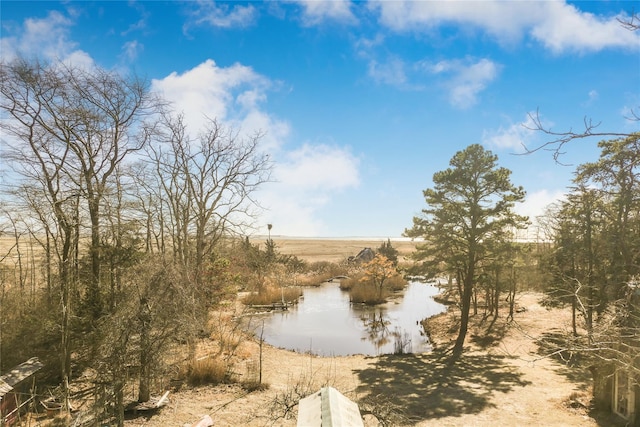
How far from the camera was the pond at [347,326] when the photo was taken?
842 inches

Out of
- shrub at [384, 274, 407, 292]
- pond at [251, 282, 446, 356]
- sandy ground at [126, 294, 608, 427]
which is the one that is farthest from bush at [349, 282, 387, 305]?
sandy ground at [126, 294, 608, 427]

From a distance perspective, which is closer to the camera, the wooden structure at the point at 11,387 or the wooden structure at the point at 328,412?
the wooden structure at the point at 328,412

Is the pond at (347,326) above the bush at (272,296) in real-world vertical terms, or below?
below

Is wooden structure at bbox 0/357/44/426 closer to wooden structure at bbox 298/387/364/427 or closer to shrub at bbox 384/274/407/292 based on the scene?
wooden structure at bbox 298/387/364/427

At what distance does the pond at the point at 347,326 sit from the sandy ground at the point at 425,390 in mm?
2125

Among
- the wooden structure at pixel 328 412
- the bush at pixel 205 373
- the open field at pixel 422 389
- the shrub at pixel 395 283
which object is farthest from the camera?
the shrub at pixel 395 283

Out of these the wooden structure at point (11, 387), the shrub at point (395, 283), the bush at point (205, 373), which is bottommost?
the shrub at point (395, 283)

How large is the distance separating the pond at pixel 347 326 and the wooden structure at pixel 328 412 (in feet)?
54.2

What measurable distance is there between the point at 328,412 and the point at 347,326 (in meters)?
23.3

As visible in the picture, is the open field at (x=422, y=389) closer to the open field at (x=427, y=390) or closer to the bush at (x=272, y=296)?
the open field at (x=427, y=390)

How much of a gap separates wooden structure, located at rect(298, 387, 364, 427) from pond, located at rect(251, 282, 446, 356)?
1653 cm

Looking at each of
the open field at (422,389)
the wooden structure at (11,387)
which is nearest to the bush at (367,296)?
the open field at (422,389)

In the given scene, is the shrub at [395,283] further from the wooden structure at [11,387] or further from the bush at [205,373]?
the wooden structure at [11,387]

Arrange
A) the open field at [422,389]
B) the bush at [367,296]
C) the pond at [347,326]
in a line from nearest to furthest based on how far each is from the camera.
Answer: the open field at [422,389]
the pond at [347,326]
the bush at [367,296]
